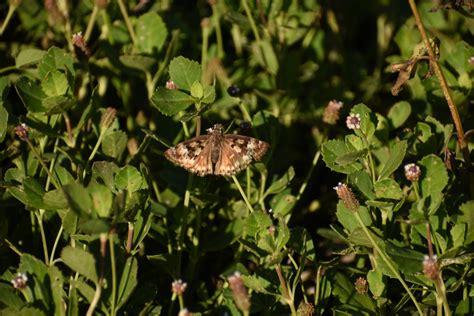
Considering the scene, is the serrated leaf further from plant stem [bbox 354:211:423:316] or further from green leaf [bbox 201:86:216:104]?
plant stem [bbox 354:211:423:316]

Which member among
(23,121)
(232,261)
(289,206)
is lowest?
(232,261)

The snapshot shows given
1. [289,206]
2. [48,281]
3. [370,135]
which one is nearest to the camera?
[48,281]

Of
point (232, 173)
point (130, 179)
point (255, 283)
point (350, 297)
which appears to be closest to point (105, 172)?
point (130, 179)

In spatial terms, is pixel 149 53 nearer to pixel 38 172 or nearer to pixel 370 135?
pixel 38 172

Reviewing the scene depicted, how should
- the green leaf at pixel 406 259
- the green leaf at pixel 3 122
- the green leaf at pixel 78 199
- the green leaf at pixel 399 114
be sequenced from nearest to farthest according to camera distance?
1. the green leaf at pixel 78 199
2. the green leaf at pixel 406 259
3. the green leaf at pixel 3 122
4. the green leaf at pixel 399 114

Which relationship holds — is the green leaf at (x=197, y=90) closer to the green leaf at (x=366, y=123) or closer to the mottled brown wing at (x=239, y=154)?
Result: the mottled brown wing at (x=239, y=154)

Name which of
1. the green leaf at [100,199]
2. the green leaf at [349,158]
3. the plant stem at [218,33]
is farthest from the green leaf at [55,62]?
the green leaf at [349,158]

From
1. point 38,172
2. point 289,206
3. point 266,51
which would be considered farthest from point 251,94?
point 38,172
